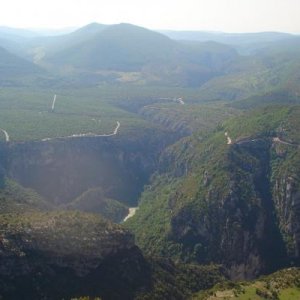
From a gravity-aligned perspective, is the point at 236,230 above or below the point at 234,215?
below

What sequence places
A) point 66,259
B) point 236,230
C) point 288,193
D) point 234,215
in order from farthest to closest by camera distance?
point 288,193, point 234,215, point 236,230, point 66,259

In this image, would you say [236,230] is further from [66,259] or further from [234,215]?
[66,259]

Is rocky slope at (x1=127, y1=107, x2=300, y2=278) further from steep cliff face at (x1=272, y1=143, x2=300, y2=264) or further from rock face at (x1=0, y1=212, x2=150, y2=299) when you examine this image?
rock face at (x1=0, y1=212, x2=150, y2=299)

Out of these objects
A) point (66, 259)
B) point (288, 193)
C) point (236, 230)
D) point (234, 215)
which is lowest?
point (236, 230)

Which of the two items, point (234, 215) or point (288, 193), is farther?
point (288, 193)

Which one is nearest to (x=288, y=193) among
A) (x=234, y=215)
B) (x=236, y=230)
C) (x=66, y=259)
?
(x=234, y=215)

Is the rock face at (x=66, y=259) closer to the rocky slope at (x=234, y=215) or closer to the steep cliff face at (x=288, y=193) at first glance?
the rocky slope at (x=234, y=215)

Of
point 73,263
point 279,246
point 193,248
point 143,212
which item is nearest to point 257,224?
point 279,246

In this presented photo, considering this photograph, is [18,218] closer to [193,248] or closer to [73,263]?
[73,263]

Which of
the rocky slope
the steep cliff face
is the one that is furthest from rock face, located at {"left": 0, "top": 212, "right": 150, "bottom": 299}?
the steep cliff face
